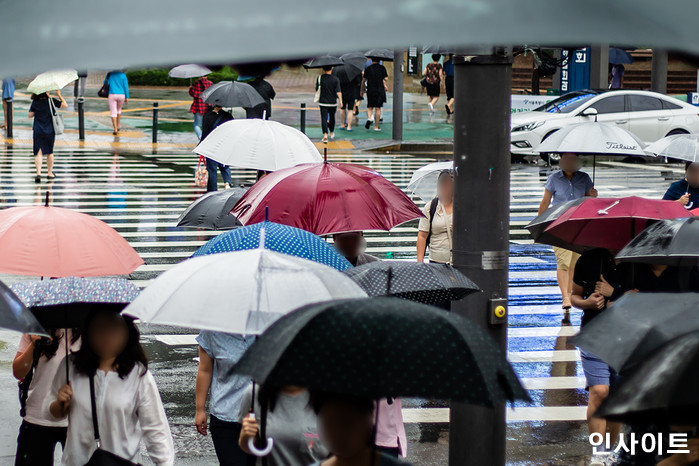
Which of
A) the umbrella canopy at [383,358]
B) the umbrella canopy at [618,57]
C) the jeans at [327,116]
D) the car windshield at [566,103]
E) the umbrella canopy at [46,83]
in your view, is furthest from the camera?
the umbrella canopy at [618,57]

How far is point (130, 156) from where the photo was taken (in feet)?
83.1

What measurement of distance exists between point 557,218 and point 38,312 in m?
3.66

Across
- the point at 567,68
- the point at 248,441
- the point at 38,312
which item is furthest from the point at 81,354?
the point at 567,68

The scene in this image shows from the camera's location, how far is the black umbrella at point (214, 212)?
316 inches

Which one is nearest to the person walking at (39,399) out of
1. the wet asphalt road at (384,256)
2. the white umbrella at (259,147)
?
the wet asphalt road at (384,256)

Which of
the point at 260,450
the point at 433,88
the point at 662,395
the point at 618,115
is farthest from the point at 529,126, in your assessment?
the point at 662,395

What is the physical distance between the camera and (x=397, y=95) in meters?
27.6

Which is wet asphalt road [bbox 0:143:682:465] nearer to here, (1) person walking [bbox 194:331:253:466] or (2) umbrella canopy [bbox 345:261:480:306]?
(1) person walking [bbox 194:331:253:466]

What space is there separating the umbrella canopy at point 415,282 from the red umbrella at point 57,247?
136 cm

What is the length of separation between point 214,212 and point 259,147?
1248 millimetres

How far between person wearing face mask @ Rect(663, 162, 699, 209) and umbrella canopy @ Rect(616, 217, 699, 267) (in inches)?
124

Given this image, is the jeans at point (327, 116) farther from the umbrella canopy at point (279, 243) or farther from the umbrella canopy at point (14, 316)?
the umbrella canopy at point (14, 316)

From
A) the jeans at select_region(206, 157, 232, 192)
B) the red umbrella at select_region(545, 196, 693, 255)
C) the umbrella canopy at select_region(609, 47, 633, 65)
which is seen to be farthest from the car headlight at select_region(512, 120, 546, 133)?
the red umbrella at select_region(545, 196, 693, 255)

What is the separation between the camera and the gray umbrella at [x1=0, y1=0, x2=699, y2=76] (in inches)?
56.3
